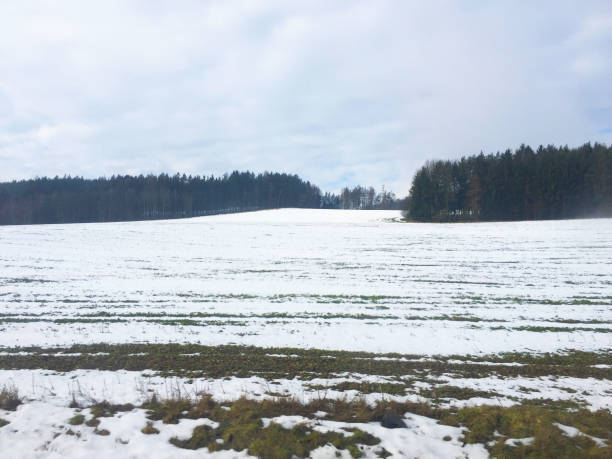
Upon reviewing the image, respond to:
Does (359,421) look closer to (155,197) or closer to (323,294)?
(323,294)

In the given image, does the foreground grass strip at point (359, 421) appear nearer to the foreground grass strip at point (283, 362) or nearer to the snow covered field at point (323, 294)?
the foreground grass strip at point (283, 362)

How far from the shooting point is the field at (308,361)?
5.64 metres

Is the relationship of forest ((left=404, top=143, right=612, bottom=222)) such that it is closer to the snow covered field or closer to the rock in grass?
the snow covered field

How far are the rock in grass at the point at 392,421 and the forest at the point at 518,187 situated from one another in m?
76.5

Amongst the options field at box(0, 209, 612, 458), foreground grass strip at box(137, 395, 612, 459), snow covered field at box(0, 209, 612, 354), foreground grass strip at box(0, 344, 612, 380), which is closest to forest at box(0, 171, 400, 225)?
snow covered field at box(0, 209, 612, 354)

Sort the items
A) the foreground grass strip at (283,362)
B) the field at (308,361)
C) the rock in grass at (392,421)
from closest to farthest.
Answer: the field at (308,361) → the rock in grass at (392,421) → the foreground grass strip at (283,362)

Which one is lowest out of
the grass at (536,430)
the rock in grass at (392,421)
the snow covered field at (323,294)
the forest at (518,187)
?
the snow covered field at (323,294)

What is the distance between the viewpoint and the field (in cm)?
564

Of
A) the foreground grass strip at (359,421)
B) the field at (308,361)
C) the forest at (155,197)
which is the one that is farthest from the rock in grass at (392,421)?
the forest at (155,197)

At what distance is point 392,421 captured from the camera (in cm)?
604

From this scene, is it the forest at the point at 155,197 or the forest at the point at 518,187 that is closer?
the forest at the point at 518,187

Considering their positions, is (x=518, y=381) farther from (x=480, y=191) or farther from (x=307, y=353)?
(x=480, y=191)

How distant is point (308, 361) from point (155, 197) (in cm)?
11278

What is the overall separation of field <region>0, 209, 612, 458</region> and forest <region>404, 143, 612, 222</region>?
51.2 m
